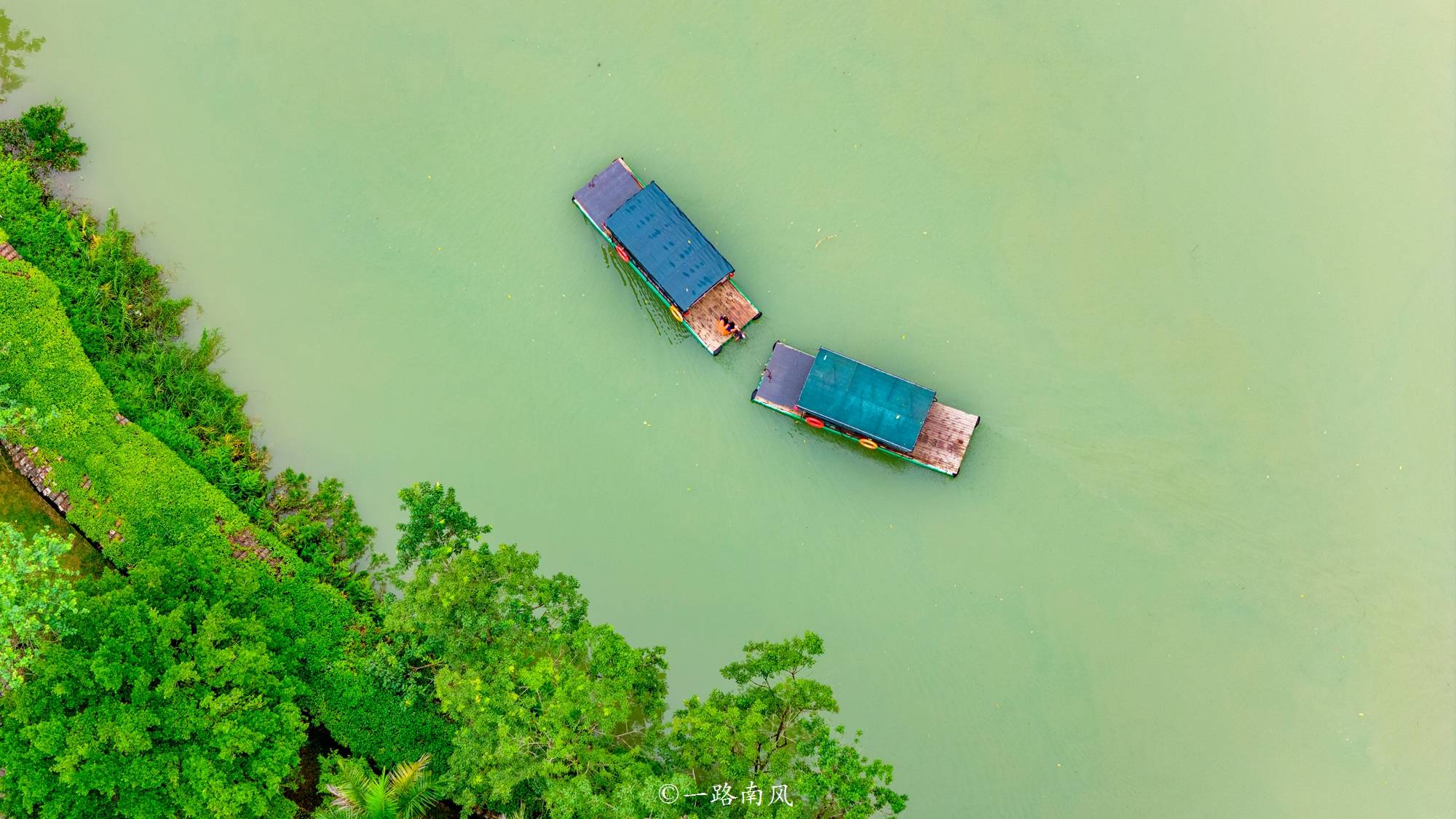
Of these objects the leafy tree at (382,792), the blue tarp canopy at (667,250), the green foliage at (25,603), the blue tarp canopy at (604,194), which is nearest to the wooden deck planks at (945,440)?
the blue tarp canopy at (667,250)

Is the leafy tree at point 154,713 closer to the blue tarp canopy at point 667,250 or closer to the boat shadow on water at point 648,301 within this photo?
the boat shadow on water at point 648,301

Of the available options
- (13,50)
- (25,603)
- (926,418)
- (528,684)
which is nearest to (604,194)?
(926,418)

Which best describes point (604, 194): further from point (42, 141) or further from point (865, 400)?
point (42, 141)

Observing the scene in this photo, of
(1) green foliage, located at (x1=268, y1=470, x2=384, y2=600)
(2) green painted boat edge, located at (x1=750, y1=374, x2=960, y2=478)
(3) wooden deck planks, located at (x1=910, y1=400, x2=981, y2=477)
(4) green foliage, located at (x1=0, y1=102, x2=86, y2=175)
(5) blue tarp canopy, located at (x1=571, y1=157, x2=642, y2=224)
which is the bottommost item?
(1) green foliage, located at (x1=268, y1=470, x2=384, y2=600)

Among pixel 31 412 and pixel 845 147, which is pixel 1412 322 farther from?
pixel 31 412

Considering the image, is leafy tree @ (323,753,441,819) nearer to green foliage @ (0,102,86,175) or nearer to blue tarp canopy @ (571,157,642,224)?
blue tarp canopy @ (571,157,642,224)

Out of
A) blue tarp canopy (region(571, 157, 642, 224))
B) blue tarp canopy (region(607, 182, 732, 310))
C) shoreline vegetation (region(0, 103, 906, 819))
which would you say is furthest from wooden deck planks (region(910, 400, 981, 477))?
blue tarp canopy (region(571, 157, 642, 224))
